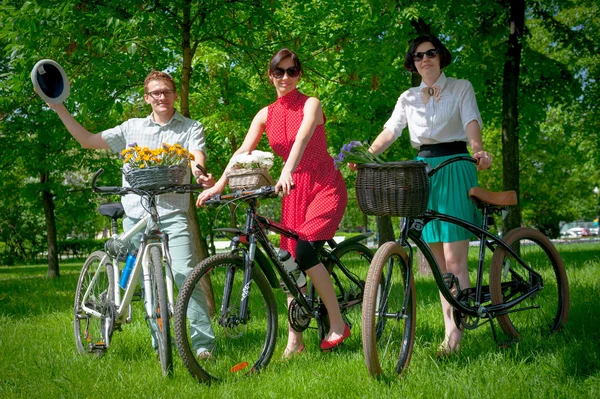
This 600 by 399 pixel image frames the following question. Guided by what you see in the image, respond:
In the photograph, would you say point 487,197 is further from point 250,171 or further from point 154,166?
point 154,166

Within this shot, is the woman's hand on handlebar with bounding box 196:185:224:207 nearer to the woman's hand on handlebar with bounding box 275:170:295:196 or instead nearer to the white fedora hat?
the woman's hand on handlebar with bounding box 275:170:295:196

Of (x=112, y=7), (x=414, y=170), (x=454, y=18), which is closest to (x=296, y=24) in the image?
(x=454, y=18)

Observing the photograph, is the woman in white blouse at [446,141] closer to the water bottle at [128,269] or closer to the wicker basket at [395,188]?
the wicker basket at [395,188]

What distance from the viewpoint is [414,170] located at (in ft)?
12.4

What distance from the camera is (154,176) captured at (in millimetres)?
4285

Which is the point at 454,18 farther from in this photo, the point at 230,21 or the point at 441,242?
the point at 441,242

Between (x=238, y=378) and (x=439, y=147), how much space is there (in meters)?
1.99

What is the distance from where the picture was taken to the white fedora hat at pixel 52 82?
14.7 ft

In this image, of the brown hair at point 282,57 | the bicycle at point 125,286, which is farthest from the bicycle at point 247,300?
the brown hair at point 282,57

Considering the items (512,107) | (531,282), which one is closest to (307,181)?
(531,282)

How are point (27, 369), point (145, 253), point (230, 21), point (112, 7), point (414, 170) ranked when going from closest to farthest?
point (414, 170)
point (145, 253)
point (27, 369)
point (112, 7)
point (230, 21)

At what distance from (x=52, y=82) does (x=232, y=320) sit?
2.07 metres

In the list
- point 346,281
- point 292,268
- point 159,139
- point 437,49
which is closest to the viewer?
point 437,49

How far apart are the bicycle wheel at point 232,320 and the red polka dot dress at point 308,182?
0.50m
